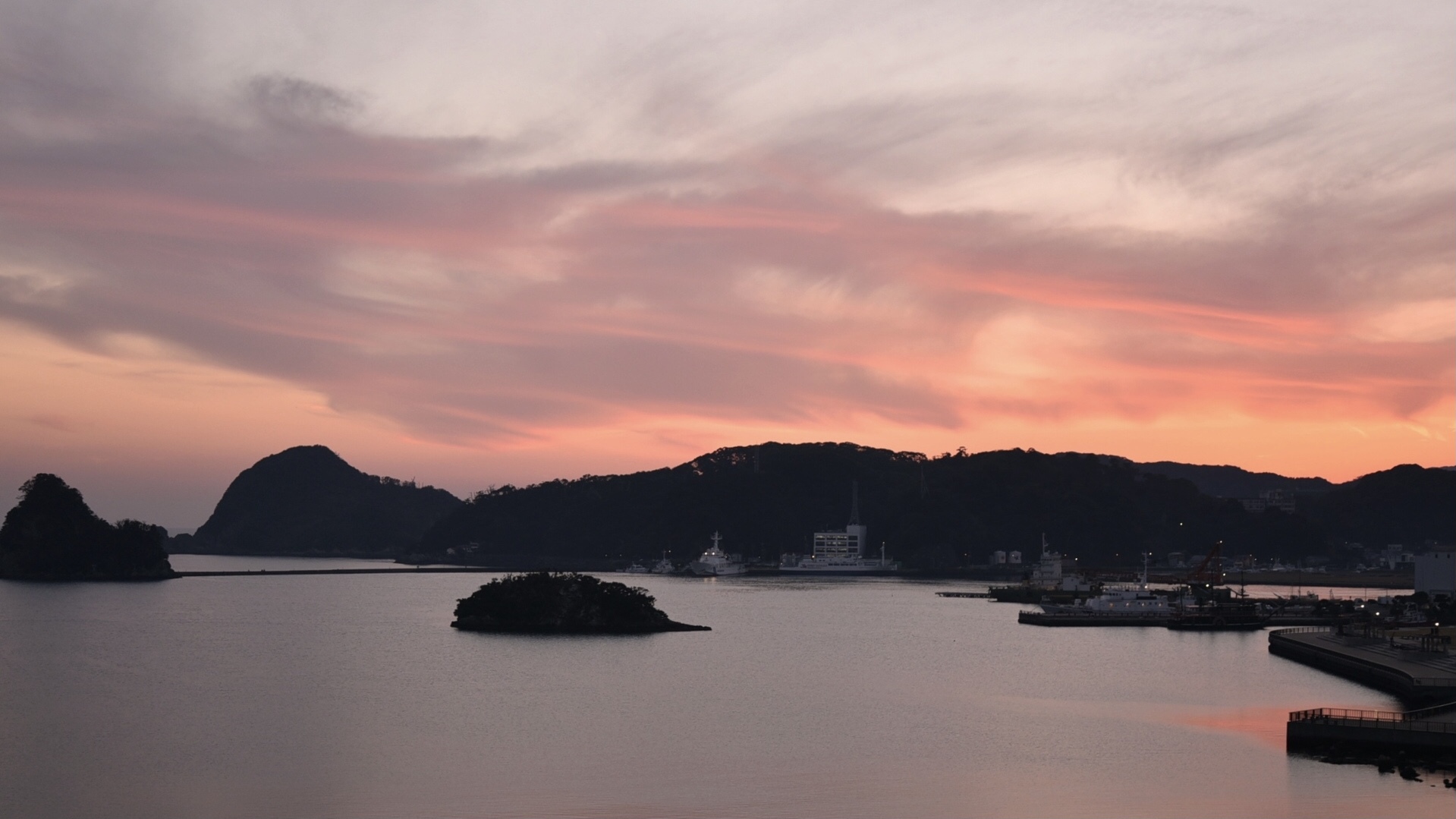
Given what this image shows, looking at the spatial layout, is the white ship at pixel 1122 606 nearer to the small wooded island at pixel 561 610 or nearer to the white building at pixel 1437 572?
the white building at pixel 1437 572

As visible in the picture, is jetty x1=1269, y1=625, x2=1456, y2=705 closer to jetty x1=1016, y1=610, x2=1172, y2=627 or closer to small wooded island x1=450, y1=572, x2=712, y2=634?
jetty x1=1016, y1=610, x2=1172, y2=627

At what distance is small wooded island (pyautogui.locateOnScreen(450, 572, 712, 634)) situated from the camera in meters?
81.2

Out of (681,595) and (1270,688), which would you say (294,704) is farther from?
(681,595)

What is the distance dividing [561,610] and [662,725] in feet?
123

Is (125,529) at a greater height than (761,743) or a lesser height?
greater

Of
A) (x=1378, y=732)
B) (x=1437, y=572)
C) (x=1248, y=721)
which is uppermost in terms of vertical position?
(x=1437, y=572)

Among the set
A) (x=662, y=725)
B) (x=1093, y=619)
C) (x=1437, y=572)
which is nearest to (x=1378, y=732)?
(x=662, y=725)

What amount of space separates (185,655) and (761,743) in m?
37.6

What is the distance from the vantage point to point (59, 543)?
5910 inches

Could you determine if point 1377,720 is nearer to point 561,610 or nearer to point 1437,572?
point 561,610

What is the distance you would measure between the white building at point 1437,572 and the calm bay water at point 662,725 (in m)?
25.8

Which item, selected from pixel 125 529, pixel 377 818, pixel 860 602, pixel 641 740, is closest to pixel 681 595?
pixel 860 602

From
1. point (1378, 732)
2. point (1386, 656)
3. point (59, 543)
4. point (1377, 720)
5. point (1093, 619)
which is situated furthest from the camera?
point (59, 543)

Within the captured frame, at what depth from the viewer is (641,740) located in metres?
41.8
